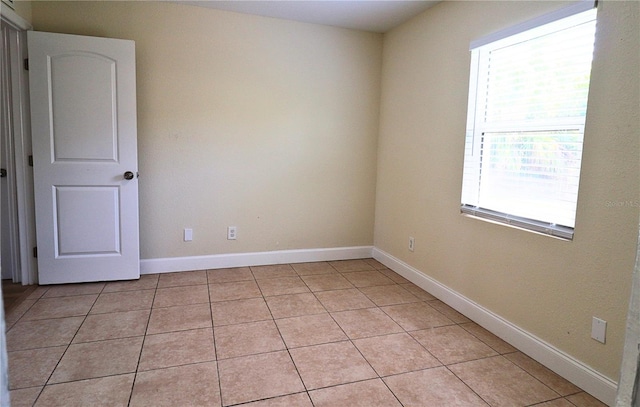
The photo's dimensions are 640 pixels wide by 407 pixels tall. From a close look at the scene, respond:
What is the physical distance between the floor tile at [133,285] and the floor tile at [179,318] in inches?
20.2

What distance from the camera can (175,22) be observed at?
3432mm

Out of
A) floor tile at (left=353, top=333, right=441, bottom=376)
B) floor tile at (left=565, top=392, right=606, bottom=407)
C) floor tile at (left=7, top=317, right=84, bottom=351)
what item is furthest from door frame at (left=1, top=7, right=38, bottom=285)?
floor tile at (left=565, top=392, right=606, bottom=407)

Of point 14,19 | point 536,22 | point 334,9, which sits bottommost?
point 536,22

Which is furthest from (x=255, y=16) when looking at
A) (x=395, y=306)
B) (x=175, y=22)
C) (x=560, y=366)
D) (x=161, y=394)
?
(x=560, y=366)

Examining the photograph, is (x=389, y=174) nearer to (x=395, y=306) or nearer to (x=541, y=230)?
(x=395, y=306)

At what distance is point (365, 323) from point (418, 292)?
805 millimetres

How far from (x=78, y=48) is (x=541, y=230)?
357 cm

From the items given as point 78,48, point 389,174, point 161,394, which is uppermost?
point 78,48

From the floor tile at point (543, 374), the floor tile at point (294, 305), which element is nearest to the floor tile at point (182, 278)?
the floor tile at point (294, 305)

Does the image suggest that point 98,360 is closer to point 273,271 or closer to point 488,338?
point 273,271

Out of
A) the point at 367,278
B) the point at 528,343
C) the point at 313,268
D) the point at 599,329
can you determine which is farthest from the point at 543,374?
the point at 313,268

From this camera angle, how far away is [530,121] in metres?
2.40

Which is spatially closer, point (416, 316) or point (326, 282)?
point (416, 316)

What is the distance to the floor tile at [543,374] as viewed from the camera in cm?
203
